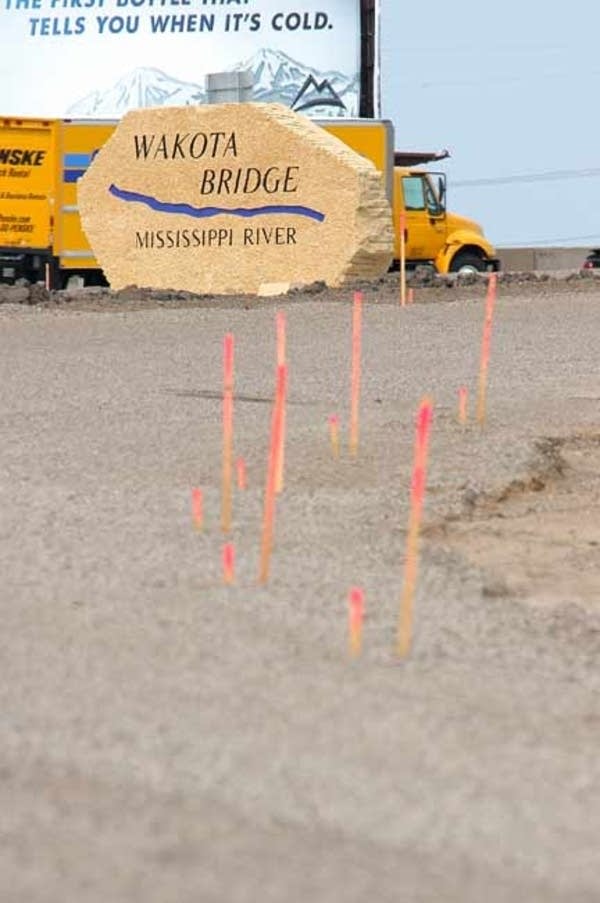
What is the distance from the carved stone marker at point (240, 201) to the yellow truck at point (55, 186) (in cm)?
443

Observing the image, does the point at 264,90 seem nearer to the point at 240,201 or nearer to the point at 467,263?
the point at 467,263

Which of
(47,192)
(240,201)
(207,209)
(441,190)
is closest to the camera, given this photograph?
(240,201)

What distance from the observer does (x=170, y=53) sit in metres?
50.4

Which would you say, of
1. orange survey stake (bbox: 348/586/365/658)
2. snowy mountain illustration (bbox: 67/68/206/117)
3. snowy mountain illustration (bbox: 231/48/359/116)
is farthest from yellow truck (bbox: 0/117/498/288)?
orange survey stake (bbox: 348/586/365/658)

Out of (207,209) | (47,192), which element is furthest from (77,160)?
(207,209)

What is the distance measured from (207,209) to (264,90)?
15.4 meters

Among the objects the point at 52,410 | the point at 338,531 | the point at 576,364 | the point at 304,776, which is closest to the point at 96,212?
the point at 576,364

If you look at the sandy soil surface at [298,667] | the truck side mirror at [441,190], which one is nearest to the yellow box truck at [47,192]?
the truck side mirror at [441,190]

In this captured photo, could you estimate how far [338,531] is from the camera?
1279cm

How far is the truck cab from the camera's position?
42562 millimetres

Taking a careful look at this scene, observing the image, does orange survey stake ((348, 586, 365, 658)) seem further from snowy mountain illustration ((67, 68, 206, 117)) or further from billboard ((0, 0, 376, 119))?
snowy mountain illustration ((67, 68, 206, 117))

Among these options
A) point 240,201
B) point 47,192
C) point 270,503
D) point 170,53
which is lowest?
point 270,503

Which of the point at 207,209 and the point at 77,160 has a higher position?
the point at 77,160

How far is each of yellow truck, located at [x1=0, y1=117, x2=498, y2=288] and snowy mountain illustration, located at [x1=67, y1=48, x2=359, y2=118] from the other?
19.3 ft
